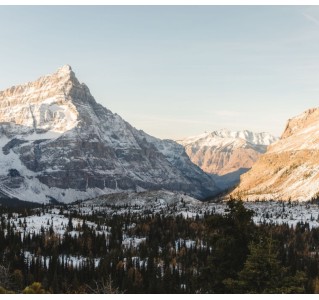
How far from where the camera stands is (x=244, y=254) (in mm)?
47844

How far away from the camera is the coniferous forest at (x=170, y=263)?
40094mm

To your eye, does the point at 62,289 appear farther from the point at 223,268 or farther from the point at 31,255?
the point at 223,268

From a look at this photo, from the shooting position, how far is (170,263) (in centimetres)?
16262

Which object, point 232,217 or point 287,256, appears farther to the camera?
point 287,256

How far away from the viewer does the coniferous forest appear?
4009cm

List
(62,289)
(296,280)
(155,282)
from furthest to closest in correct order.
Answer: (155,282) → (62,289) → (296,280)
